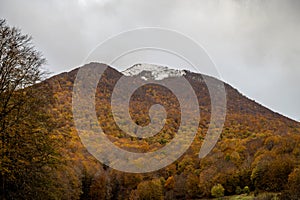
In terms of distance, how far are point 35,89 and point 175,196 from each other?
4395 cm

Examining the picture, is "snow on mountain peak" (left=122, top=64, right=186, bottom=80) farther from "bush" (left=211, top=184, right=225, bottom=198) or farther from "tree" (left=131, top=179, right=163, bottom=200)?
→ "bush" (left=211, top=184, right=225, bottom=198)

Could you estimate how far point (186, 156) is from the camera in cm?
6531

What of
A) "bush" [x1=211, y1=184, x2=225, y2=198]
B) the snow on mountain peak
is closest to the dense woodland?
"bush" [x1=211, y1=184, x2=225, y2=198]

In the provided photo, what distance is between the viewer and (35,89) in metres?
14.7

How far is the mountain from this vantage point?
44281 millimetres

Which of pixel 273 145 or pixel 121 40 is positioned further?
pixel 273 145

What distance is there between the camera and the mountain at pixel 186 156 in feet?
145

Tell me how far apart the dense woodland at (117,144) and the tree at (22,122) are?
4 centimetres

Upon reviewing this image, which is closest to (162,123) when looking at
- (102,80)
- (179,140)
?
(179,140)

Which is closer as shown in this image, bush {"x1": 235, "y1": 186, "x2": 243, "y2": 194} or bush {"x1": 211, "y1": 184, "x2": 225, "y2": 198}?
bush {"x1": 211, "y1": 184, "x2": 225, "y2": 198}

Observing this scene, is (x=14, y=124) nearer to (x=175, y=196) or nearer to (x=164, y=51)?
(x=164, y=51)

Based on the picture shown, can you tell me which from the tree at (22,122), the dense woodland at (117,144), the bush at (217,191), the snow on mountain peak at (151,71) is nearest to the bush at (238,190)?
the dense woodland at (117,144)

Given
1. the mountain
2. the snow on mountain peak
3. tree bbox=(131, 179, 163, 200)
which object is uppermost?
the snow on mountain peak

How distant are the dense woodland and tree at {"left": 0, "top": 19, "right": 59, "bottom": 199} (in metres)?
0.04
